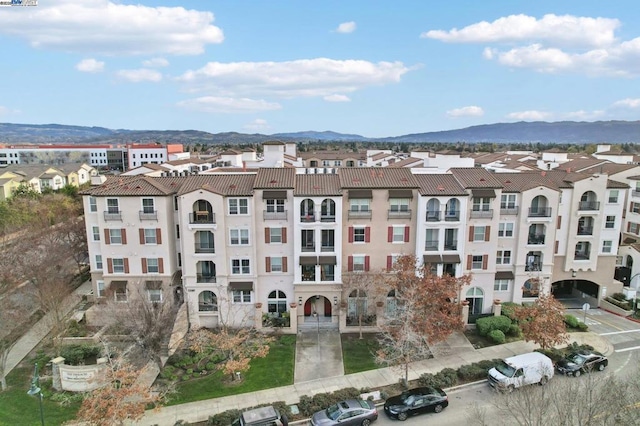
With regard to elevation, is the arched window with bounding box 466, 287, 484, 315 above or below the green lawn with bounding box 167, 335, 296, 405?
above

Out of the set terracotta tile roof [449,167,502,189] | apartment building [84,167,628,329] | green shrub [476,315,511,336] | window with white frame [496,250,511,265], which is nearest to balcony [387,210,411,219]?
apartment building [84,167,628,329]

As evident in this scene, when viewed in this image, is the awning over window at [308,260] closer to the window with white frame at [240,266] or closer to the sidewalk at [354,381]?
the window with white frame at [240,266]

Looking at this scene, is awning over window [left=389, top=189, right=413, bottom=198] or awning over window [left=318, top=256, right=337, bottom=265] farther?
awning over window [left=389, top=189, right=413, bottom=198]

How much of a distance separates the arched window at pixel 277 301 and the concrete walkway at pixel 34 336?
1832 centimetres

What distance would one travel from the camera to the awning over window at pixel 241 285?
37094 millimetres

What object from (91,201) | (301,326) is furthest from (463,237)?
(91,201)

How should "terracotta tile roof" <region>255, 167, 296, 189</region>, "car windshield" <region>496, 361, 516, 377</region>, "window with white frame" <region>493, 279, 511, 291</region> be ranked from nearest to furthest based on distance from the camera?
"car windshield" <region>496, 361, 516, 377</region>, "terracotta tile roof" <region>255, 167, 296, 189</region>, "window with white frame" <region>493, 279, 511, 291</region>

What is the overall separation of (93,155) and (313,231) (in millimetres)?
157254

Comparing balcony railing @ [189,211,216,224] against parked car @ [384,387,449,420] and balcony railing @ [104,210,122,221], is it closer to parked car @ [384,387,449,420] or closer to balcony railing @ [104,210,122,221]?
balcony railing @ [104,210,122,221]

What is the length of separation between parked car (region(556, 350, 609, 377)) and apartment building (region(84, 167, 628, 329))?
7.33m

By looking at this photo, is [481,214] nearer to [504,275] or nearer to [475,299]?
[504,275]

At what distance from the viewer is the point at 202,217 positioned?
1446 inches

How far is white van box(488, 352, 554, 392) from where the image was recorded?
2683 centimetres

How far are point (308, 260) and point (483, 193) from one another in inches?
641
